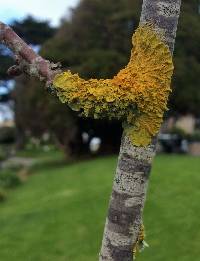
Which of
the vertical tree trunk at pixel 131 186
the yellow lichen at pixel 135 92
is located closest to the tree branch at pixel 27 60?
the yellow lichen at pixel 135 92

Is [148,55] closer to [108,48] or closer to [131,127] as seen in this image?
[131,127]

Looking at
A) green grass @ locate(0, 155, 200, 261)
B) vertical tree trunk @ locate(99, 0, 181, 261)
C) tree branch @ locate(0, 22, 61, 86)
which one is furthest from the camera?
Answer: green grass @ locate(0, 155, 200, 261)

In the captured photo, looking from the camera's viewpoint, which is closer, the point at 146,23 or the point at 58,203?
the point at 146,23

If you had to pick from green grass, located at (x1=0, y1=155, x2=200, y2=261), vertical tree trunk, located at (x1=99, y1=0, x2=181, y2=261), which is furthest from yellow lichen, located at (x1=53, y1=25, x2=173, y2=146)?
green grass, located at (x1=0, y1=155, x2=200, y2=261)

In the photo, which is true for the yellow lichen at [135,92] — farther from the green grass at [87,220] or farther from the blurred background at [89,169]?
the green grass at [87,220]

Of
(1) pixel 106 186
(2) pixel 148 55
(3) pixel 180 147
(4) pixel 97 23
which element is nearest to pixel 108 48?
(4) pixel 97 23

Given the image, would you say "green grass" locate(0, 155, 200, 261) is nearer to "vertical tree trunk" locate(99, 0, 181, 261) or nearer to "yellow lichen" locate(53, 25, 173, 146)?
"vertical tree trunk" locate(99, 0, 181, 261)

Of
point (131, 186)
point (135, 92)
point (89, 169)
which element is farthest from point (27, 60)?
point (89, 169)
